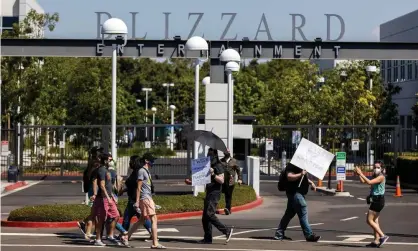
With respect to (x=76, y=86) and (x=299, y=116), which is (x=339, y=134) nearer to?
(x=299, y=116)

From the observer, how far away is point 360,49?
35.3 meters

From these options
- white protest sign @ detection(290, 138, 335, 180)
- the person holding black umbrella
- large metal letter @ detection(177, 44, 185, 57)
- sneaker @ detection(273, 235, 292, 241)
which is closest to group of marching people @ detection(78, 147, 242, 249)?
sneaker @ detection(273, 235, 292, 241)

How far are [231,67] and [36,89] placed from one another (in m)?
18.0

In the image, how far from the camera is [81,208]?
22.1 m

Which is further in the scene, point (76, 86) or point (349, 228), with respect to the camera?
point (76, 86)

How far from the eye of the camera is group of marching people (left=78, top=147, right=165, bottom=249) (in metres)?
17.4

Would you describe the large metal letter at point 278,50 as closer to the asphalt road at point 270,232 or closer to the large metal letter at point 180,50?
the large metal letter at point 180,50

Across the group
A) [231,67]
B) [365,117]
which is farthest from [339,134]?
[231,67]

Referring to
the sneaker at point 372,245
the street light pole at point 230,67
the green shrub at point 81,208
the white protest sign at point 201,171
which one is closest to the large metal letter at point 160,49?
the street light pole at point 230,67

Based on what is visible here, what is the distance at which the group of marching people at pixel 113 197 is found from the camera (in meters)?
17.4

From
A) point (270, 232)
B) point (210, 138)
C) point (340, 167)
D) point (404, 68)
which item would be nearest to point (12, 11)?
point (404, 68)

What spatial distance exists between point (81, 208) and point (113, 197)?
4110 millimetres

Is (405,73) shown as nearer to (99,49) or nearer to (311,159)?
(99,49)

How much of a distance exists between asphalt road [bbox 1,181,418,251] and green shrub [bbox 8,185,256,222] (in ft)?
1.85
